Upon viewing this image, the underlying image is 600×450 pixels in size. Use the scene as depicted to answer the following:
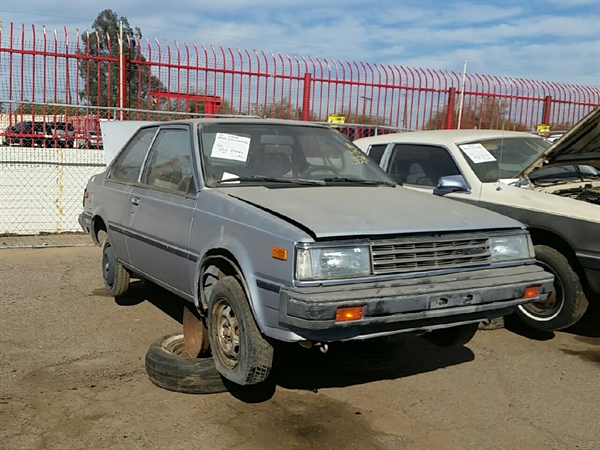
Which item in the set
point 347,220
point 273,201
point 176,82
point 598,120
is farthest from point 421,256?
point 176,82

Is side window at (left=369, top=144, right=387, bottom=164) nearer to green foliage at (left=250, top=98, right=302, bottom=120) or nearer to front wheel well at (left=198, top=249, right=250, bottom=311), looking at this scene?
front wheel well at (left=198, top=249, right=250, bottom=311)

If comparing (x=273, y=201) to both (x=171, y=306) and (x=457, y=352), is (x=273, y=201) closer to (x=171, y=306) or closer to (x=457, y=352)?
(x=457, y=352)

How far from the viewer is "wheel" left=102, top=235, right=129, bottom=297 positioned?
19.0ft

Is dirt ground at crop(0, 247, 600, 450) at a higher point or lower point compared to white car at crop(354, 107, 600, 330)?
lower

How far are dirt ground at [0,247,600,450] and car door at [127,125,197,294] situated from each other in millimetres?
715

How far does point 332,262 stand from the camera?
333 cm

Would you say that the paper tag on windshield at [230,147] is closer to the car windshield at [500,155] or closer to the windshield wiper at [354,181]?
the windshield wiper at [354,181]

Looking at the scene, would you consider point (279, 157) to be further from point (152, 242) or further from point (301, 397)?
point (301, 397)

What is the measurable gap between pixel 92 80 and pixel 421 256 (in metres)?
8.27

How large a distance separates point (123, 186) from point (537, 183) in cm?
372

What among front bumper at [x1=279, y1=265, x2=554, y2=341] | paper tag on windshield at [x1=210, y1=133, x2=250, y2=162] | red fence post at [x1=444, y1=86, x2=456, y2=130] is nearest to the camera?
front bumper at [x1=279, y1=265, x2=554, y2=341]

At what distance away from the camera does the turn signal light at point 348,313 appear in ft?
10.5

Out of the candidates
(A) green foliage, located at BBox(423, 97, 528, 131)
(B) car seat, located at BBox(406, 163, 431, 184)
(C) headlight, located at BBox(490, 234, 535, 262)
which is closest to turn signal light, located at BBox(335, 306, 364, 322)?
(C) headlight, located at BBox(490, 234, 535, 262)

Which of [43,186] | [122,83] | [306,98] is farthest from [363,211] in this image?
[306,98]
